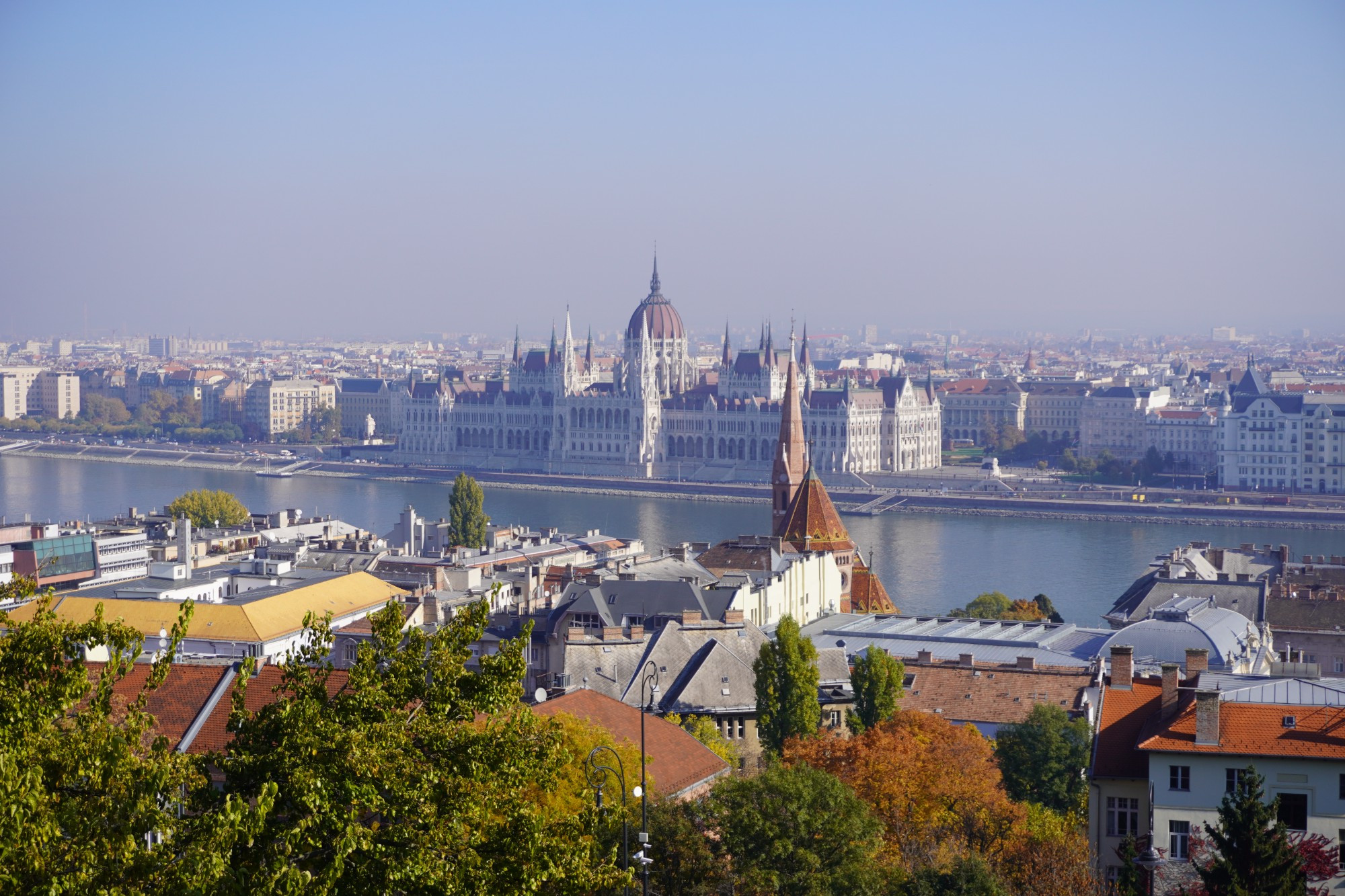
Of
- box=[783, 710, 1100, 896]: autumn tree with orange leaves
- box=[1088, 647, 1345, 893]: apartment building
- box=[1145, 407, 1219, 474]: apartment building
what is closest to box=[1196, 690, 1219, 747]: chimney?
box=[1088, 647, 1345, 893]: apartment building

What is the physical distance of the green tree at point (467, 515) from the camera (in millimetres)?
31719

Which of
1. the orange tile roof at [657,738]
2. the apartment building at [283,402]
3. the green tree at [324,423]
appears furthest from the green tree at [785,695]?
the apartment building at [283,402]

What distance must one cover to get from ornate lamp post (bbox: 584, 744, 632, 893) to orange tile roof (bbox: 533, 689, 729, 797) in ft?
4.87

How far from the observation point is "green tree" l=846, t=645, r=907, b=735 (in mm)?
13938

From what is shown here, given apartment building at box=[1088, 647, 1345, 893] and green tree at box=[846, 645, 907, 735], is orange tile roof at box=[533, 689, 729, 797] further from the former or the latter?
apartment building at box=[1088, 647, 1345, 893]

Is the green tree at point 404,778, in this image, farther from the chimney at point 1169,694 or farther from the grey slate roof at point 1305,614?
the grey slate roof at point 1305,614

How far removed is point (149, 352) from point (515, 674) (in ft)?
624

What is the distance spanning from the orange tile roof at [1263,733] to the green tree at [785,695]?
3.51 metres

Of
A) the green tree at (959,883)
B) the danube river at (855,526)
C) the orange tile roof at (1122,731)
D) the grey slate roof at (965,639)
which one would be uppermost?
the orange tile roof at (1122,731)

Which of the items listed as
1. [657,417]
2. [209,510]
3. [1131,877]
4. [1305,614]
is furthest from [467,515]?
[657,417]

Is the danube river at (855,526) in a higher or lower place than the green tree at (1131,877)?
lower

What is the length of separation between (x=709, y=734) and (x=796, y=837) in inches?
169

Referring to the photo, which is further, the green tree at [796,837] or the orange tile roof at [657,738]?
the orange tile roof at [657,738]

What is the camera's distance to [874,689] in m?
14.0
